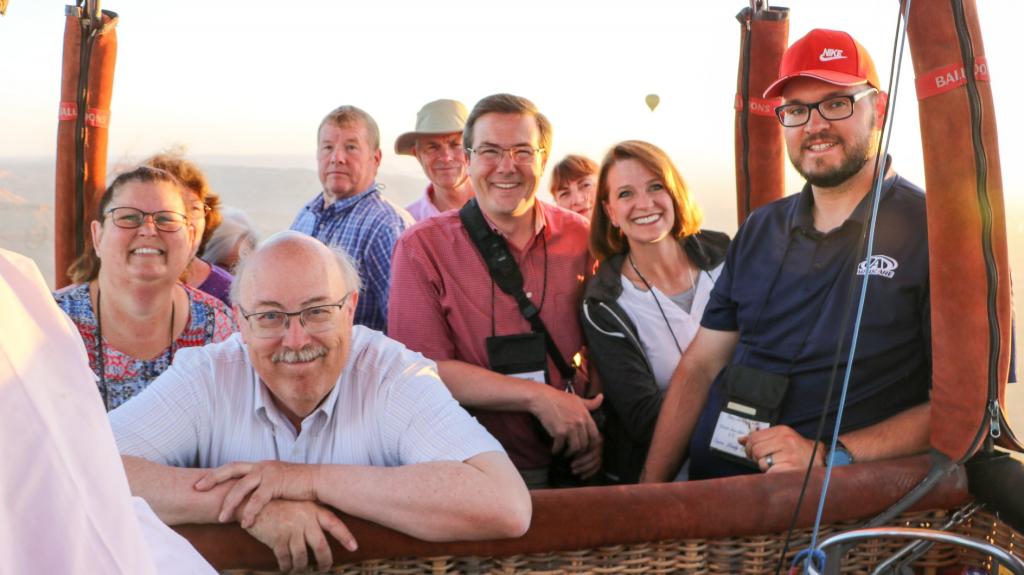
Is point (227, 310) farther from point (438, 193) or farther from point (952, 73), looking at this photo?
point (952, 73)

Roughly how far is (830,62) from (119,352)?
7.35 feet

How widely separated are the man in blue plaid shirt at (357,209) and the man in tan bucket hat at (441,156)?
386 millimetres

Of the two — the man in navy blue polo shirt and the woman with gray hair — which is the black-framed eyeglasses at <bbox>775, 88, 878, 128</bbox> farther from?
the woman with gray hair

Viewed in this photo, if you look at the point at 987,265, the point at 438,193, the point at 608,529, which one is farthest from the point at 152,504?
the point at 438,193

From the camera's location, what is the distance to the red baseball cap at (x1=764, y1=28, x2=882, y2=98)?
8.59ft

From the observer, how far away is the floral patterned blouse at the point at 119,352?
290cm

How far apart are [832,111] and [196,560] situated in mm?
2022

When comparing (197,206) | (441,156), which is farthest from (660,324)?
(441,156)

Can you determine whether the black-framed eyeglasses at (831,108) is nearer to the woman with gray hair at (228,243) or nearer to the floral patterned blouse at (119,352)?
the floral patterned blouse at (119,352)

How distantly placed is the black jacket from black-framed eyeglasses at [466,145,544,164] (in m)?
0.49

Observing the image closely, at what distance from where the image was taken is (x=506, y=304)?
123 inches

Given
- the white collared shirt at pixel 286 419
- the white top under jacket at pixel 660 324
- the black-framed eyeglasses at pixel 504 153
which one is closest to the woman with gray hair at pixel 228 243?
the black-framed eyeglasses at pixel 504 153

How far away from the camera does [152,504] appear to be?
6.53 ft

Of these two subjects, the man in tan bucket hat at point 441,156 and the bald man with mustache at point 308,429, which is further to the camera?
the man in tan bucket hat at point 441,156
